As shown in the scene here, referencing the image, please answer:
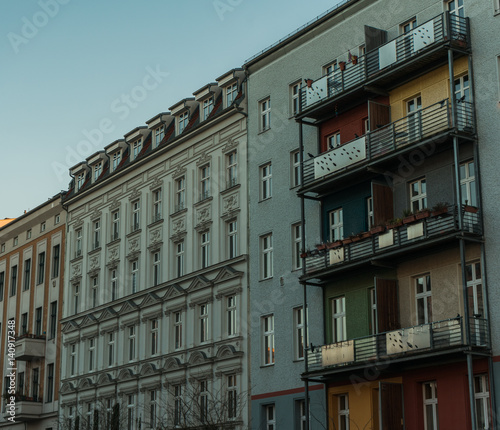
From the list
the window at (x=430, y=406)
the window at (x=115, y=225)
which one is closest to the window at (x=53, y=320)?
the window at (x=115, y=225)

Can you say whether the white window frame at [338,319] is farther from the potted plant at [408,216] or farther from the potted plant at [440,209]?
the potted plant at [440,209]

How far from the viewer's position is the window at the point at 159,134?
50.9 metres

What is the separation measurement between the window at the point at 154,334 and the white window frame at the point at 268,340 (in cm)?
834

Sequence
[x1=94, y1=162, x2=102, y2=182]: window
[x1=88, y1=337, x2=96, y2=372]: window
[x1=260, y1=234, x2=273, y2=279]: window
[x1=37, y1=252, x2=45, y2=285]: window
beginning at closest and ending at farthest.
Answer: [x1=260, y1=234, x2=273, y2=279]: window < [x1=88, y1=337, x2=96, y2=372]: window < [x1=94, y1=162, x2=102, y2=182]: window < [x1=37, y1=252, x2=45, y2=285]: window

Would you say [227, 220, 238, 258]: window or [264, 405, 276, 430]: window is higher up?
[227, 220, 238, 258]: window

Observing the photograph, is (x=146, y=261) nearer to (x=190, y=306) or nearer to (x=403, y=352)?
(x=190, y=306)

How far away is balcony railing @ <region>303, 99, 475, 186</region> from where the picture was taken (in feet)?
105

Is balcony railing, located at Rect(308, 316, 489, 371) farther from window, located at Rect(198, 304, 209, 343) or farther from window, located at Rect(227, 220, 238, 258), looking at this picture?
window, located at Rect(198, 304, 209, 343)

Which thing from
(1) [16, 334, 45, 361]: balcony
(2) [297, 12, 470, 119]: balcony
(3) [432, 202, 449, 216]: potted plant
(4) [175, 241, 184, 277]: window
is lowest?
(1) [16, 334, 45, 361]: balcony

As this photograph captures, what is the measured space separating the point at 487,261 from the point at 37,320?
34990 mm

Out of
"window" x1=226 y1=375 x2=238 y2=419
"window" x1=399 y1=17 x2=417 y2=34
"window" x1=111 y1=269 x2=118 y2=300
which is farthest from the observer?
"window" x1=111 y1=269 x2=118 y2=300

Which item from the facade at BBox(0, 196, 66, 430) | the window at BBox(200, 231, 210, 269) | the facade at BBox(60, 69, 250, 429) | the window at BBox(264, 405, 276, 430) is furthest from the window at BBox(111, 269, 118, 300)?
the window at BBox(264, 405, 276, 430)

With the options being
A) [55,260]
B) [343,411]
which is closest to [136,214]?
[55,260]

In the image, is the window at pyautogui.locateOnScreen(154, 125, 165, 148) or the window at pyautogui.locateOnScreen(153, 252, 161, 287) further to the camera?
the window at pyautogui.locateOnScreen(154, 125, 165, 148)
